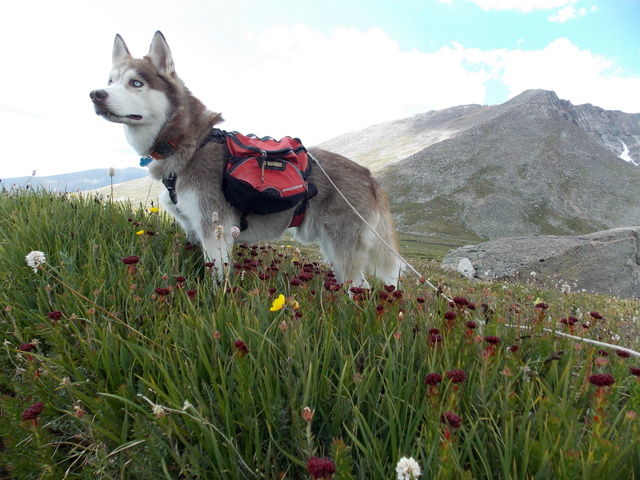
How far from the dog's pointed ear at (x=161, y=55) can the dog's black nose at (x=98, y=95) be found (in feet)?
3.88

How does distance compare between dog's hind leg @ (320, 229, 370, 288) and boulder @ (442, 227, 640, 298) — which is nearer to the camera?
dog's hind leg @ (320, 229, 370, 288)

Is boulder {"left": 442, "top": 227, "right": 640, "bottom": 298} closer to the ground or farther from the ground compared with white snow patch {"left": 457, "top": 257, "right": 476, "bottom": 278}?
farther from the ground

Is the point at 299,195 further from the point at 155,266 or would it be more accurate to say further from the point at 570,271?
the point at 570,271

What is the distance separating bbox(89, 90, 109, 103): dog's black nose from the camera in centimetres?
481

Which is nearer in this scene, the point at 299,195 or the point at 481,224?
the point at 299,195

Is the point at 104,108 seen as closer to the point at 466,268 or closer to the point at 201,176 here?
the point at 201,176

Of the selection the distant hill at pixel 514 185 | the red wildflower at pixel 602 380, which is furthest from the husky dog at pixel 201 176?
the distant hill at pixel 514 185

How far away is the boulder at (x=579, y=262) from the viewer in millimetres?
21891

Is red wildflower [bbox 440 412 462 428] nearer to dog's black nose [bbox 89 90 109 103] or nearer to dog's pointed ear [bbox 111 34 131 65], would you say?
dog's black nose [bbox 89 90 109 103]

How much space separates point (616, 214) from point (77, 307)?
205m

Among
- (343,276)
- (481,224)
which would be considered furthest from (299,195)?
(481,224)

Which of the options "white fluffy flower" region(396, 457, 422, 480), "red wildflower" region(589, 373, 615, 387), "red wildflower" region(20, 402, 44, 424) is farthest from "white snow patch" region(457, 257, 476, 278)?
"red wildflower" region(20, 402, 44, 424)

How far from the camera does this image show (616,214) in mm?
156500

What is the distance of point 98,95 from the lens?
4840 mm
